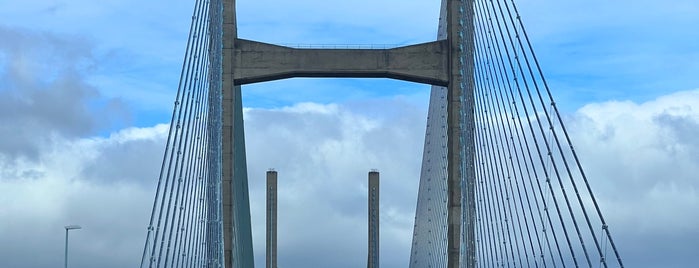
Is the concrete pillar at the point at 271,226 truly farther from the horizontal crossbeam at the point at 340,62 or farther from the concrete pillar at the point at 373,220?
the horizontal crossbeam at the point at 340,62

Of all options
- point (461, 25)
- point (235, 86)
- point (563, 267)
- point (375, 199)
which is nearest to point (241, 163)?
point (235, 86)

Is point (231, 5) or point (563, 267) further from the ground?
point (231, 5)

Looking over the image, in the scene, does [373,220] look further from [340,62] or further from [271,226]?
[340,62]

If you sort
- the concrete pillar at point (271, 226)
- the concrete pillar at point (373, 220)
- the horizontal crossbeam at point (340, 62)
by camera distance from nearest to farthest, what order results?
the horizontal crossbeam at point (340, 62), the concrete pillar at point (271, 226), the concrete pillar at point (373, 220)

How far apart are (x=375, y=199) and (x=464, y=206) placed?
32400mm

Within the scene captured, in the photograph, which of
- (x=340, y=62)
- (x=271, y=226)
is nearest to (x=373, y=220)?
(x=271, y=226)

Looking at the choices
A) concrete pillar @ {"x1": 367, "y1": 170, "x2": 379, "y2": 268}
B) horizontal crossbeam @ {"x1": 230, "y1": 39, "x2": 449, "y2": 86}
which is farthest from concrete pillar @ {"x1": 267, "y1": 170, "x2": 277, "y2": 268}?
horizontal crossbeam @ {"x1": 230, "y1": 39, "x2": 449, "y2": 86}

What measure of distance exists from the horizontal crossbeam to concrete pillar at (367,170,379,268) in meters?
32.4

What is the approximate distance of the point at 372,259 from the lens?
73.4m

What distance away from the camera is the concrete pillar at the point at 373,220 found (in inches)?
2840

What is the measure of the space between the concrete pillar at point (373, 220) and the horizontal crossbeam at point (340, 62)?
32387 millimetres

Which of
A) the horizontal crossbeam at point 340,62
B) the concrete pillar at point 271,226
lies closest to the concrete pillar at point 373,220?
the concrete pillar at point 271,226

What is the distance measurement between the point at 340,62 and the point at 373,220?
34442 millimetres

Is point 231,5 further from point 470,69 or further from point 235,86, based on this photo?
point 470,69
